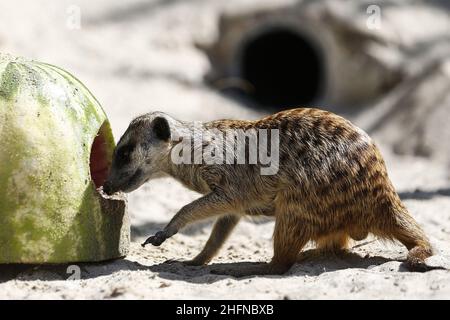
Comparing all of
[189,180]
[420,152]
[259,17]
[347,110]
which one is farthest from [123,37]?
[189,180]

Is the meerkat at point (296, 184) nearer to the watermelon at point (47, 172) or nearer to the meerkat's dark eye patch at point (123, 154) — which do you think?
the meerkat's dark eye patch at point (123, 154)

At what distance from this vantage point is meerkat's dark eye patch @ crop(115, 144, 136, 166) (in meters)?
5.52

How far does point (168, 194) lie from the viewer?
27.2 ft

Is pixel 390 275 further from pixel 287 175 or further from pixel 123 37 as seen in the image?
pixel 123 37

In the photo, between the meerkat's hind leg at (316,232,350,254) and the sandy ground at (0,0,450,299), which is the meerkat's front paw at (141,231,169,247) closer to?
the sandy ground at (0,0,450,299)

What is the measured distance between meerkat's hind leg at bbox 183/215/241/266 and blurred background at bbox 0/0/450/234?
14.2 feet

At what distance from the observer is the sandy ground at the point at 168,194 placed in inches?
187

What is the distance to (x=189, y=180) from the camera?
576cm

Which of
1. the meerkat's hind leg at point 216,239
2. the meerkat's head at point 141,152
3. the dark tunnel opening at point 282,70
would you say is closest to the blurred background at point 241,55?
the dark tunnel opening at point 282,70

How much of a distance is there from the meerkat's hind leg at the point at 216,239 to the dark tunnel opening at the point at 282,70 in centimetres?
891

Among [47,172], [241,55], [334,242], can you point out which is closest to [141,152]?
[47,172]

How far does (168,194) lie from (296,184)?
10.2 feet

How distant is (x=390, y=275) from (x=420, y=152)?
6.36 meters

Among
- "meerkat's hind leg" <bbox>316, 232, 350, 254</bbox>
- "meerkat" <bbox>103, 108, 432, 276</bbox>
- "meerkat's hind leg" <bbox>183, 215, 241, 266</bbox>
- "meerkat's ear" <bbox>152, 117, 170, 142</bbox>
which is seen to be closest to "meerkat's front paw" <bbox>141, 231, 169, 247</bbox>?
"meerkat" <bbox>103, 108, 432, 276</bbox>
